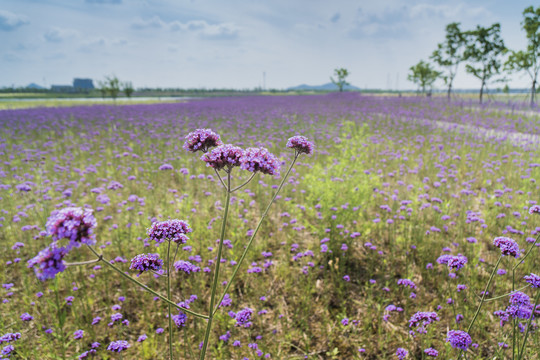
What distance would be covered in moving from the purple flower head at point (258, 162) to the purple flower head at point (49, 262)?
34.3 inches

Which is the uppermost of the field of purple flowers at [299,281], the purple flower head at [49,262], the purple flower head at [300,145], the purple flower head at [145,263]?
the purple flower head at [300,145]

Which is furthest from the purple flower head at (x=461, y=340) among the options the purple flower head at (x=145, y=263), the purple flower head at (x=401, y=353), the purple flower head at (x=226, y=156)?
the purple flower head at (x=145, y=263)

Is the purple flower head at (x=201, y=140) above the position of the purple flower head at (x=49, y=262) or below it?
above

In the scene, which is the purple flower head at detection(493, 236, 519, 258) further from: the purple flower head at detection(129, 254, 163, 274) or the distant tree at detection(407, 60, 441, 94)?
the distant tree at detection(407, 60, 441, 94)

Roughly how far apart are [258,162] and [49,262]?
3.29 ft

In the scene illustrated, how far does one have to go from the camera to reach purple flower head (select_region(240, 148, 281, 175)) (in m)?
1.57

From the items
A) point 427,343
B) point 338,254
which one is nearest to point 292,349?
point 427,343

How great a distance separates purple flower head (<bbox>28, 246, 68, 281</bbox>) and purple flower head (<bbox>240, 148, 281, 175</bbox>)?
871mm

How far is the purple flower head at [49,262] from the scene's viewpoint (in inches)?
40.3

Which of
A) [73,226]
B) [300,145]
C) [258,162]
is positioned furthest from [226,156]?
[73,226]

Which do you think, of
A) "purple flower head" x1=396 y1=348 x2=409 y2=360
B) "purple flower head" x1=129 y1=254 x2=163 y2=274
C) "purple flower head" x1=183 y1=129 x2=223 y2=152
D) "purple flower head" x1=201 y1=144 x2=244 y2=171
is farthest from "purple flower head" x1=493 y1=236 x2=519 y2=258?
"purple flower head" x1=129 y1=254 x2=163 y2=274

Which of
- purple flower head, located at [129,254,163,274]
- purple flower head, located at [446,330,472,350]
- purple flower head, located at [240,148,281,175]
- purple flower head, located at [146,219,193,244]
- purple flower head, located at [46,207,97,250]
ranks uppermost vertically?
purple flower head, located at [240,148,281,175]

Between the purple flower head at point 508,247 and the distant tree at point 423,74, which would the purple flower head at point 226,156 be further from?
the distant tree at point 423,74

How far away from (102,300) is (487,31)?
1729 inches
